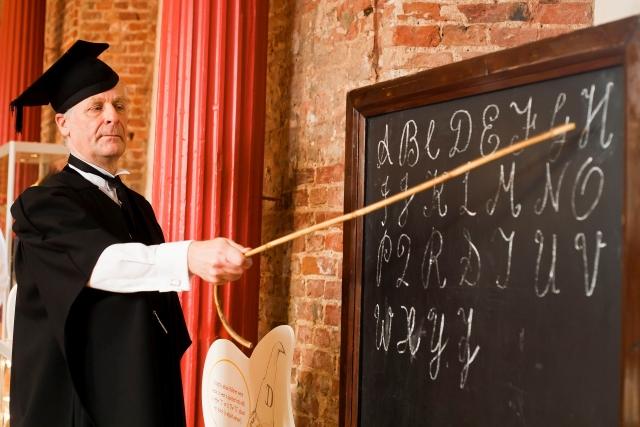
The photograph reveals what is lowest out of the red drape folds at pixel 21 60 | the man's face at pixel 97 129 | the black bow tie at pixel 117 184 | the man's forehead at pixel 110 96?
the black bow tie at pixel 117 184

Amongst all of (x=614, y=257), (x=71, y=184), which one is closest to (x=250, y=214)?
(x=71, y=184)

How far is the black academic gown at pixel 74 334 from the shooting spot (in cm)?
220

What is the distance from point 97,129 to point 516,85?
4.56 feet

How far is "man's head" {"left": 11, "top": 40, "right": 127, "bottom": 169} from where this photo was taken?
8.17 ft

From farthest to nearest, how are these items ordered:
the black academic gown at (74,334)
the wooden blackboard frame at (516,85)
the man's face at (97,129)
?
the man's face at (97,129)
the black academic gown at (74,334)
the wooden blackboard frame at (516,85)

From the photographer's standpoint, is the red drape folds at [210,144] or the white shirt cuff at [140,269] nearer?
the white shirt cuff at [140,269]

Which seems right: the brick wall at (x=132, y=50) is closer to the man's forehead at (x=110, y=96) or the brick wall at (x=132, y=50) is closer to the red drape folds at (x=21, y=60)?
the red drape folds at (x=21, y=60)

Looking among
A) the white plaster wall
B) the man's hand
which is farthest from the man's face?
the white plaster wall

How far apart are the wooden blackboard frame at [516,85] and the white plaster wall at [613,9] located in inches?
31.0

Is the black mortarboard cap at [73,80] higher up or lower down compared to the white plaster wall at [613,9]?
lower down

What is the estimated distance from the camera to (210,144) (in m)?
3.07

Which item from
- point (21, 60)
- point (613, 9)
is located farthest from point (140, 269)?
point (21, 60)

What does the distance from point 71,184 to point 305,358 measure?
4.06 feet

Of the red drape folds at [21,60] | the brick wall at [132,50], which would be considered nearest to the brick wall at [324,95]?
the brick wall at [132,50]
